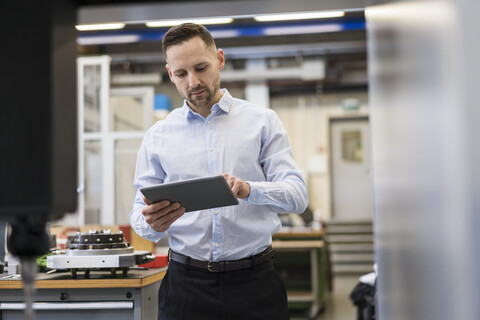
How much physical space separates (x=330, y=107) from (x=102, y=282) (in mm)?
9240

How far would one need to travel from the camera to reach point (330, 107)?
10.9 metres

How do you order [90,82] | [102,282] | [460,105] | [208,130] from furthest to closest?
[90,82] → [102,282] → [208,130] → [460,105]

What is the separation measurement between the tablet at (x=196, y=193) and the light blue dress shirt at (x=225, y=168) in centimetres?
22

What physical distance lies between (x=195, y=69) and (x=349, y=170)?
9865 millimetres

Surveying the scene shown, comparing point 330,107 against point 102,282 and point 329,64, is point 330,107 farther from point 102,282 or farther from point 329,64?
point 102,282

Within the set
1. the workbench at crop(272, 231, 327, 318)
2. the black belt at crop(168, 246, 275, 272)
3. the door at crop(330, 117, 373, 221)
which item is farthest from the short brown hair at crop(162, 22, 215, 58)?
the door at crop(330, 117, 373, 221)

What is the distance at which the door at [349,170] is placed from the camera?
1095cm

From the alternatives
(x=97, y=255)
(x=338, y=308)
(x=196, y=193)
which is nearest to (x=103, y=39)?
(x=97, y=255)

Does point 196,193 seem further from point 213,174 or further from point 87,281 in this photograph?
point 87,281

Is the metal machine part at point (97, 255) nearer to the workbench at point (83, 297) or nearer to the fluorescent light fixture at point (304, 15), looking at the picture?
the workbench at point (83, 297)

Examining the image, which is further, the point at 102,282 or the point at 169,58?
the point at 102,282

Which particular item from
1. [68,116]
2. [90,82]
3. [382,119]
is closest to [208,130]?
[382,119]

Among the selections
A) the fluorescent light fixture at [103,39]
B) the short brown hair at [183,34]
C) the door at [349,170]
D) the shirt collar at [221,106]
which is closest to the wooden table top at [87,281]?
the shirt collar at [221,106]

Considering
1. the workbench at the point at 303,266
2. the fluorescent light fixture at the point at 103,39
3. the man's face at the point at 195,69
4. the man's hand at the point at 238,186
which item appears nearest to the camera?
the man's hand at the point at 238,186
